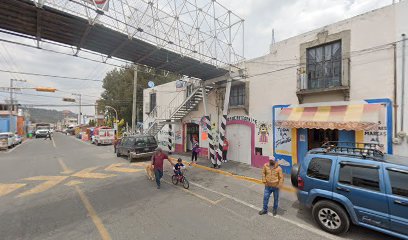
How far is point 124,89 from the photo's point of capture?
36.5 meters

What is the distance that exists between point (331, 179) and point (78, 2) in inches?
335

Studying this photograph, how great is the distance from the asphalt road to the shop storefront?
2961 millimetres

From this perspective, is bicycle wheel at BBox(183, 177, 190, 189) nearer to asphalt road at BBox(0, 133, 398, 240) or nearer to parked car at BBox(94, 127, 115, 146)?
asphalt road at BBox(0, 133, 398, 240)

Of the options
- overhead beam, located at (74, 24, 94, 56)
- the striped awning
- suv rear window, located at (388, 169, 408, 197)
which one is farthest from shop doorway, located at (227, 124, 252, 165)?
overhead beam, located at (74, 24, 94, 56)

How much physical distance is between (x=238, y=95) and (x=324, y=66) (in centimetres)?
516

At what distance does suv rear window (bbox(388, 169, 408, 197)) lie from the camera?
4.23 meters

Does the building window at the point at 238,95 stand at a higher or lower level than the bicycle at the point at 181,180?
higher

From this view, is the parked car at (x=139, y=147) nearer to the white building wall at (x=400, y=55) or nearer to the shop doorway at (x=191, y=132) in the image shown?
the shop doorway at (x=191, y=132)

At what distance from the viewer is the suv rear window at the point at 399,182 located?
423cm

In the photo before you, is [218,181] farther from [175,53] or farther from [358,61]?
[358,61]

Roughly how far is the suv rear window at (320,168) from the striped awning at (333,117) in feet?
11.4

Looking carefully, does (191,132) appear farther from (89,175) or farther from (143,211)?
(143,211)

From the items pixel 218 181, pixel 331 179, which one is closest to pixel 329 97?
pixel 331 179

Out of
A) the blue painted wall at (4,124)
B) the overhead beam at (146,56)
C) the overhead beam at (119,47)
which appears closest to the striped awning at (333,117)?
the overhead beam at (146,56)
